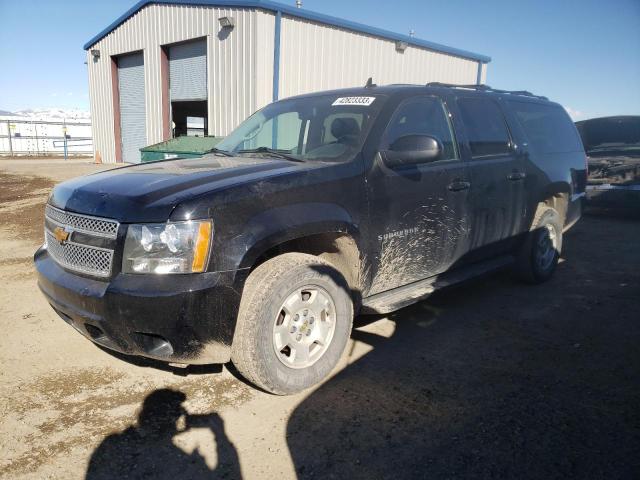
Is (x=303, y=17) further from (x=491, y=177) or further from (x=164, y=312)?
(x=164, y=312)

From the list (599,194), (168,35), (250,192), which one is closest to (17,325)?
(250,192)

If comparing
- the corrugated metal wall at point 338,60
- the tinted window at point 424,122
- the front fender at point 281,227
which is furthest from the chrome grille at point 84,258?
the corrugated metal wall at point 338,60

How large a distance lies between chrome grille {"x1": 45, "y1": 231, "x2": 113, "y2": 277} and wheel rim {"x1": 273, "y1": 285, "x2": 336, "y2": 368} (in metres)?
0.98

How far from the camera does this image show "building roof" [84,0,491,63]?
A: 450 inches

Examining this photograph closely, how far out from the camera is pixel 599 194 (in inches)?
344

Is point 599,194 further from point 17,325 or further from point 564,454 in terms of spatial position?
point 17,325

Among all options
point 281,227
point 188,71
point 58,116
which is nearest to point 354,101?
point 281,227

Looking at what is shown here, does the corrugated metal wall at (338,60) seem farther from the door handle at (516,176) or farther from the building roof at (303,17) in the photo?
the door handle at (516,176)

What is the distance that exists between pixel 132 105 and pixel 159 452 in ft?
56.8

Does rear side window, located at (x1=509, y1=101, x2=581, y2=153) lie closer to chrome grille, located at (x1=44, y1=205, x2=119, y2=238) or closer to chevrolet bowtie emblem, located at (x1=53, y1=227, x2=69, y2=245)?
chrome grille, located at (x1=44, y1=205, x2=119, y2=238)

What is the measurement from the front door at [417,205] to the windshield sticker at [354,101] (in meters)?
0.22

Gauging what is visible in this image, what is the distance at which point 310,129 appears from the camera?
3.67 m

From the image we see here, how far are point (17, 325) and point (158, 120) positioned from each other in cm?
1310

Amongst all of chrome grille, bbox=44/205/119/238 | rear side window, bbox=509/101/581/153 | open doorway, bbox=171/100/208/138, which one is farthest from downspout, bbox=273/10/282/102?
chrome grille, bbox=44/205/119/238
